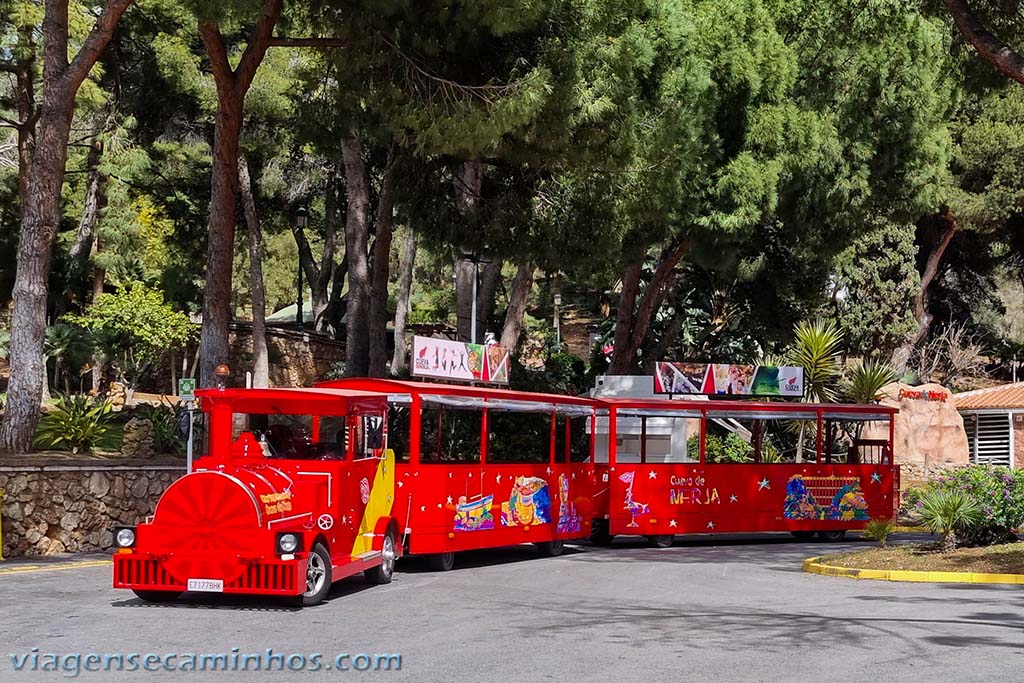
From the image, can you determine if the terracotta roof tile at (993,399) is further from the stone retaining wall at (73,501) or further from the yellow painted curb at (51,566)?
the yellow painted curb at (51,566)

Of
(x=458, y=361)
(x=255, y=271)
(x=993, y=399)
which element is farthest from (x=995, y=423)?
(x=458, y=361)

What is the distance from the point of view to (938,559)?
17.8 meters

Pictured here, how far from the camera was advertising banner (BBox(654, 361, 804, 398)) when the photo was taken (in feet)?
101

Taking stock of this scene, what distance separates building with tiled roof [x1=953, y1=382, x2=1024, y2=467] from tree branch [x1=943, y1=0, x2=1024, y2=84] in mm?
27146

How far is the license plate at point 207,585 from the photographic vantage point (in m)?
12.6

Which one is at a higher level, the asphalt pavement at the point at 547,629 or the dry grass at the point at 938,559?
the dry grass at the point at 938,559

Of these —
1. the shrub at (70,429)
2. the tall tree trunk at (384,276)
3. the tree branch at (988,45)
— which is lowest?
the shrub at (70,429)

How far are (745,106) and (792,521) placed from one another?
35.2 ft

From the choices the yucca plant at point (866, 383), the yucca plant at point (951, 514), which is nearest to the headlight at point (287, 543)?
the yucca plant at point (951, 514)

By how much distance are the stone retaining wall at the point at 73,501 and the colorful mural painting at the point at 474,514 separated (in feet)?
16.1

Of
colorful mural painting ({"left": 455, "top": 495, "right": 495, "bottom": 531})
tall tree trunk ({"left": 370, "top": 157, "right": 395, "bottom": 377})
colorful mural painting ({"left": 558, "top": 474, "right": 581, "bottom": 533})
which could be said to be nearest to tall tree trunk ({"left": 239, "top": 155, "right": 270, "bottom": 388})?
tall tree trunk ({"left": 370, "top": 157, "right": 395, "bottom": 377})

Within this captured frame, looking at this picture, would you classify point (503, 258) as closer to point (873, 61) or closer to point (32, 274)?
point (32, 274)

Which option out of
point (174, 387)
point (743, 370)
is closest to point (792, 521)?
point (743, 370)

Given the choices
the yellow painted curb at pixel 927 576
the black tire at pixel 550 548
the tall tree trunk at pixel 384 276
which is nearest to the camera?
the yellow painted curb at pixel 927 576
